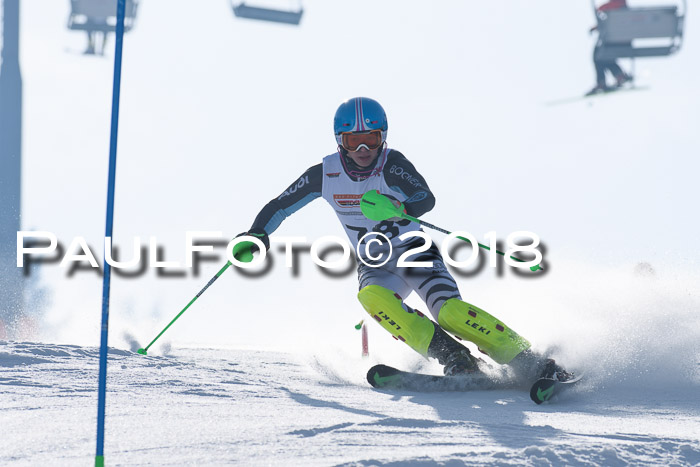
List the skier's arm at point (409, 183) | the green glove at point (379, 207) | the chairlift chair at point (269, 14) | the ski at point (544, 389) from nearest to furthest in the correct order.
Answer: the ski at point (544, 389)
the green glove at point (379, 207)
the skier's arm at point (409, 183)
the chairlift chair at point (269, 14)

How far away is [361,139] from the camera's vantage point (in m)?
5.37

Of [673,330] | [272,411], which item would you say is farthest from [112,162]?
[673,330]

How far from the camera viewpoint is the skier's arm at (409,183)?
17.1ft

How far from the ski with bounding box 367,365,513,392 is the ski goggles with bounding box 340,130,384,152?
142cm

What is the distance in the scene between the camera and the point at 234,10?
17.3m

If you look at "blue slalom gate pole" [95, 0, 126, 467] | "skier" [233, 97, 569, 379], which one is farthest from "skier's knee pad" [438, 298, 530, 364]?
"blue slalom gate pole" [95, 0, 126, 467]

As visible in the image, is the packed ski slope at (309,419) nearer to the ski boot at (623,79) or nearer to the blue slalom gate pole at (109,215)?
the blue slalom gate pole at (109,215)

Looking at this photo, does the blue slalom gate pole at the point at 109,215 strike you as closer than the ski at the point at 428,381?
Yes

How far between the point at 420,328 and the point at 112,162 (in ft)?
9.29

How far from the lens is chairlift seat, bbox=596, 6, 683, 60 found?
18125mm

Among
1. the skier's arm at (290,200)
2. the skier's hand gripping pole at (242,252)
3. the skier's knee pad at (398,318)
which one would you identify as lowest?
the skier's knee pad at (398,318)

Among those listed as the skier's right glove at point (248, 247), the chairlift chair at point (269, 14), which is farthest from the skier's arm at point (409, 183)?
the chairlift chair at point (269, 14)

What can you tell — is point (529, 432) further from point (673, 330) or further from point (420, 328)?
point (673, 330)

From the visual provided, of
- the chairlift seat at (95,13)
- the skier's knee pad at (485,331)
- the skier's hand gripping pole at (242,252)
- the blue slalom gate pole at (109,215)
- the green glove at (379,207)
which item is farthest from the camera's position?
the chairlift seat at (95,13)
